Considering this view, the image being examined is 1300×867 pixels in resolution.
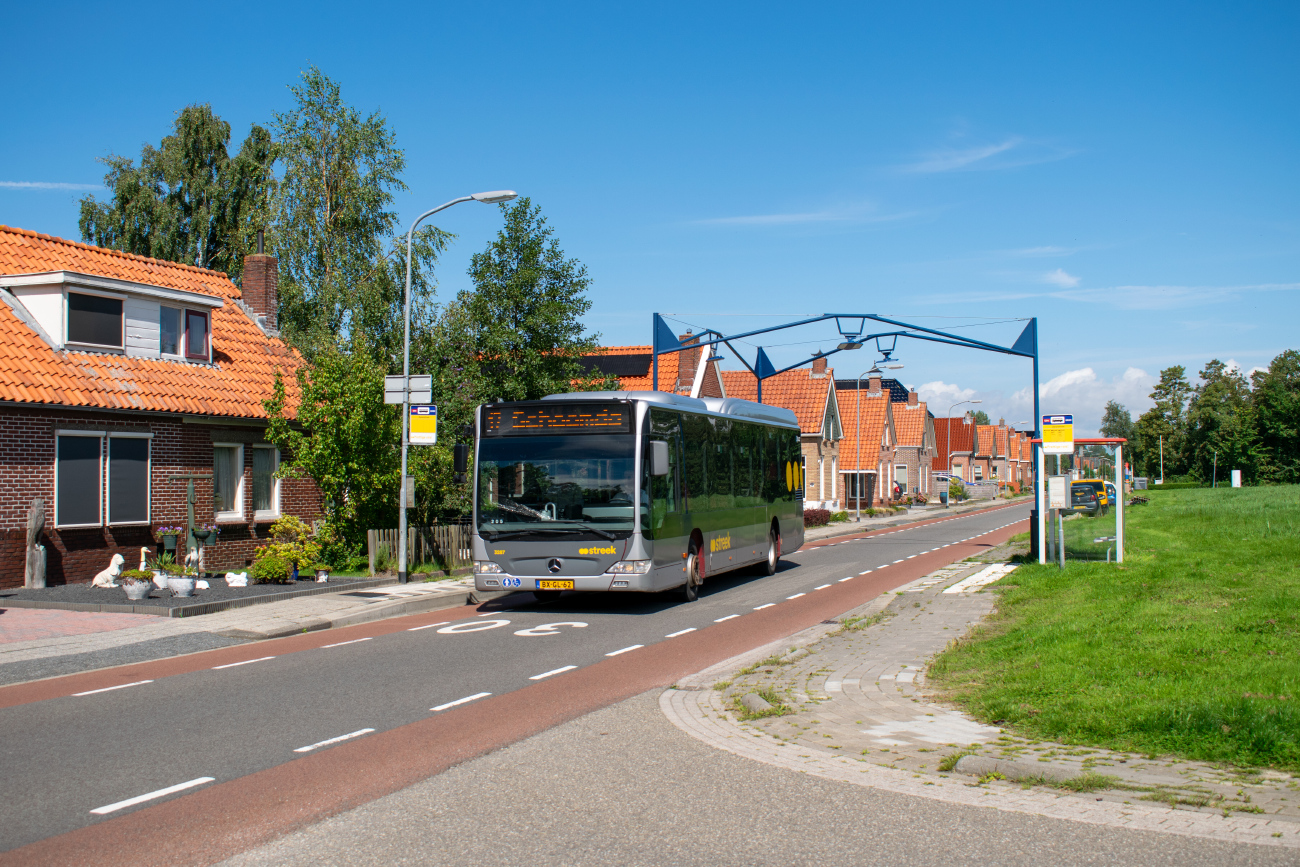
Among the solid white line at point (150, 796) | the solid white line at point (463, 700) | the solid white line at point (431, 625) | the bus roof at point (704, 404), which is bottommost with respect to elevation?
the solid white line at point (431, 625)

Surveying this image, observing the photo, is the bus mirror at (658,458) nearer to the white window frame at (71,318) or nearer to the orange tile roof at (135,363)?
the orange tile roof at (135,363)

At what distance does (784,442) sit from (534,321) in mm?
6477

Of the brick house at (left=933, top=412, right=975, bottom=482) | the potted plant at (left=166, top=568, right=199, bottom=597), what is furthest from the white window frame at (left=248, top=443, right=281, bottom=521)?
the brick house at (left=933, top=412, right=975, bottom=482)

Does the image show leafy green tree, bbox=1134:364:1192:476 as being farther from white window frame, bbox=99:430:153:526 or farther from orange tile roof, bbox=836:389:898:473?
white window frame, bbox=99:430:153:526

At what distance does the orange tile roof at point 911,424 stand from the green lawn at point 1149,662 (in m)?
59.8

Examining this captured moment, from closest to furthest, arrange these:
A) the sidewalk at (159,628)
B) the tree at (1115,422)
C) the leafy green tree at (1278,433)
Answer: the sidewalk at (159,628) < the leafy green tree at (1278,433) < the tree at (1115,422)

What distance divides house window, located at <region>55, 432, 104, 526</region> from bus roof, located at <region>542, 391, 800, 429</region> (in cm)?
808

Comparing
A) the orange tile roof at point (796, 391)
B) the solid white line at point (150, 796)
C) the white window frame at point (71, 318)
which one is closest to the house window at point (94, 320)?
the white window frame at point (71, 318)

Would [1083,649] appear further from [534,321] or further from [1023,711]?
[534,321]

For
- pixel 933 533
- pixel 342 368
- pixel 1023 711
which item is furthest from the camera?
pixel 933 533

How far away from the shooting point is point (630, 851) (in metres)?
5.00

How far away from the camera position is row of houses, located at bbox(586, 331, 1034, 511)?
141 ft

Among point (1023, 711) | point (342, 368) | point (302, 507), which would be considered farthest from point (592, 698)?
point (302, 507)

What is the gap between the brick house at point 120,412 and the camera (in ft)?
56.3
